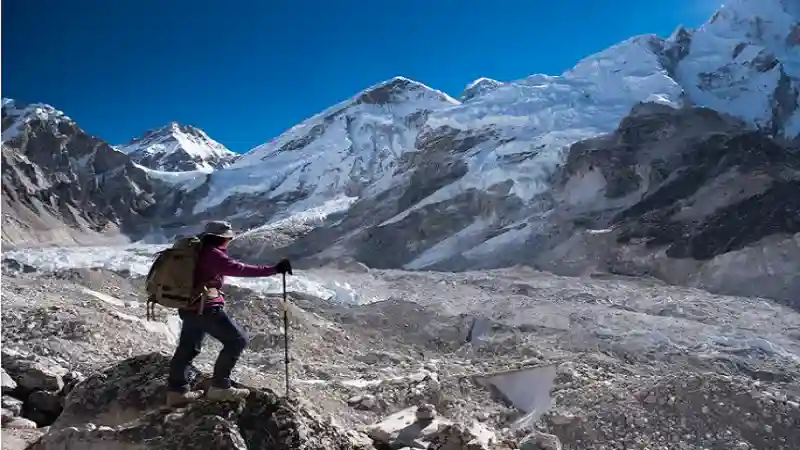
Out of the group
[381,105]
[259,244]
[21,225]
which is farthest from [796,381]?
[381,105]

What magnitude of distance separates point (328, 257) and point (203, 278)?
44.4 metres

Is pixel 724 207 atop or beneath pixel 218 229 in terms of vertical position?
atop

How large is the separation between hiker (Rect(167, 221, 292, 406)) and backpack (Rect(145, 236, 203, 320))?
1.8 inches

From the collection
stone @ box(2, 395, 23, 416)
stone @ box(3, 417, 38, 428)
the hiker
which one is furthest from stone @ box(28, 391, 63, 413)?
the hiker

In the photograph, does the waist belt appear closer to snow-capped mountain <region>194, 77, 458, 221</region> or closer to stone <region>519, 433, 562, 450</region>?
stone <region>519, 433, 562, 450</region>

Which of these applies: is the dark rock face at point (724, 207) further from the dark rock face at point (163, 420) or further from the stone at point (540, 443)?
the dark rock face at point (163, 420)

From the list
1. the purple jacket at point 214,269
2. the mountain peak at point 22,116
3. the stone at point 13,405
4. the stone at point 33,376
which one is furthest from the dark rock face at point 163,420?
the mountain peak at point 22,116

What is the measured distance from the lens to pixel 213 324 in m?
→ 4.65

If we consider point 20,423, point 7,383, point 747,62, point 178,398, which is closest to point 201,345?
point 178,398

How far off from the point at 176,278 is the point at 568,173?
4422cm

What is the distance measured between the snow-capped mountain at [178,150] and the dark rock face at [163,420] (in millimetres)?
141854

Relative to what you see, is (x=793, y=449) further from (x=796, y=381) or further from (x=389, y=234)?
(x=389, y=234)

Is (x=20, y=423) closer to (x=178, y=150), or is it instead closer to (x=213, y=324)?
(x=213, y=324)

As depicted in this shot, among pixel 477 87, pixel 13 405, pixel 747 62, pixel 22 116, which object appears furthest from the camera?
pixel 477 87
